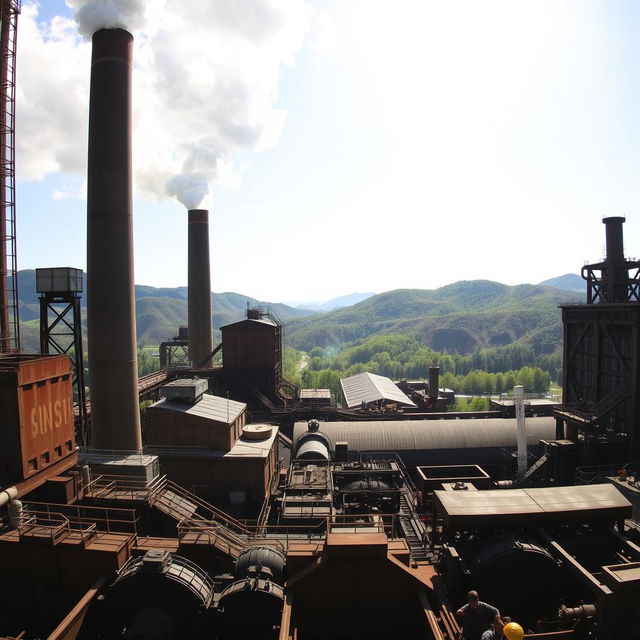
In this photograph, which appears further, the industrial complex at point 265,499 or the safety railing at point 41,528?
the safety railing at point 41,528

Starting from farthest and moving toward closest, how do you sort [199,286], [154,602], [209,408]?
[199,286]
[209,408]
[154,602]

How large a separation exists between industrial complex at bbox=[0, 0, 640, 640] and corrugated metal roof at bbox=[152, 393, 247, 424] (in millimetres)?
137

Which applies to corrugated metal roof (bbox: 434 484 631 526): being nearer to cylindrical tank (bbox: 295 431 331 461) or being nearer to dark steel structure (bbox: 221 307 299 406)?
cylindrical tank (bbox: 295 431 331 461)

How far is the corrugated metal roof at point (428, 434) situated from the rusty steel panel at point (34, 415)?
1523 centimetres

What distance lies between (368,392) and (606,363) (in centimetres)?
2419

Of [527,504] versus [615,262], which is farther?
[615,262]

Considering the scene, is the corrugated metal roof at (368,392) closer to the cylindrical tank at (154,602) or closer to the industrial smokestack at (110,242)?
the industrial smokestack at (110,242)

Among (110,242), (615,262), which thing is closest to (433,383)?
(615,262)

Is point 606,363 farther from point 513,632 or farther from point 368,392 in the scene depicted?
point 368,392

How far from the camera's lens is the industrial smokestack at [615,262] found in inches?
1133

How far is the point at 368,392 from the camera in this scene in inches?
1852

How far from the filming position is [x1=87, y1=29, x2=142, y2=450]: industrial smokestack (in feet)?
62.2

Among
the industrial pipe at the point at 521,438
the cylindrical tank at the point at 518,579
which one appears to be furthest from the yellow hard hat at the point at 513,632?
the industrial pipe at the point at 521,438

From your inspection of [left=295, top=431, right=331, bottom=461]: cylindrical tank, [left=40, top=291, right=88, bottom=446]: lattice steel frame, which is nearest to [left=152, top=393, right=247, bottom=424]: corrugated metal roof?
[left=40, top=291, right=88, bottom=446]: lattice steel frame
